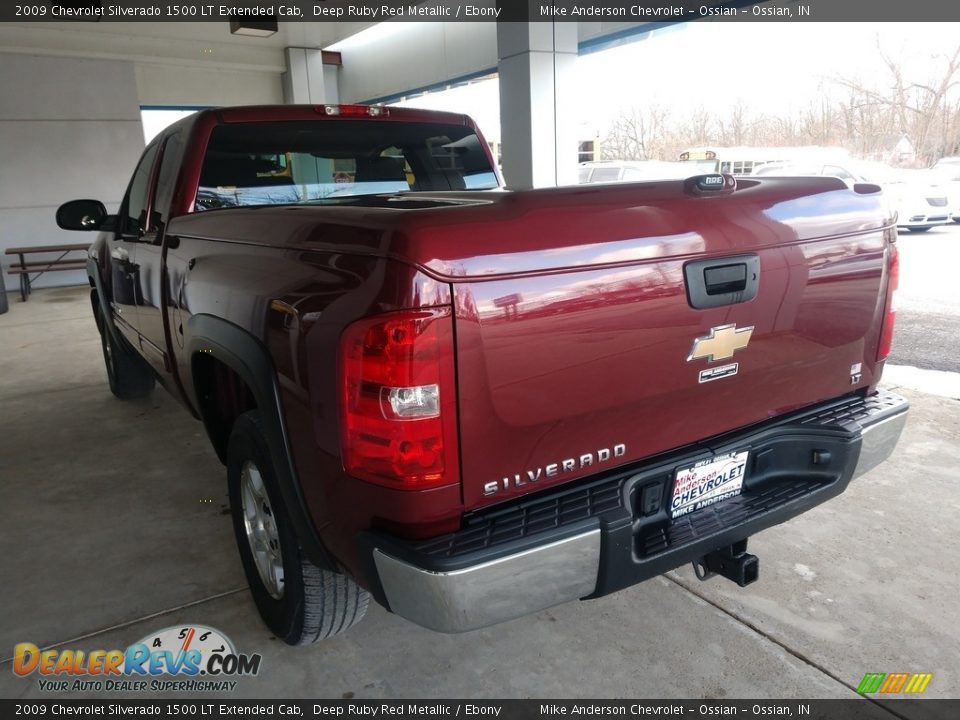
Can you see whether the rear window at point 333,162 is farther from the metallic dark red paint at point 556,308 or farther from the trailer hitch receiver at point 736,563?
the trailer hitch receiver at point 736,563

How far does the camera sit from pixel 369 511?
1608mm

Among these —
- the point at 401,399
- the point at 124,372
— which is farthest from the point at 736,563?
the point at 124,372

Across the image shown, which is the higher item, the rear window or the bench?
the rear window

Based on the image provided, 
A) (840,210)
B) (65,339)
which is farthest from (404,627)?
(65,339)

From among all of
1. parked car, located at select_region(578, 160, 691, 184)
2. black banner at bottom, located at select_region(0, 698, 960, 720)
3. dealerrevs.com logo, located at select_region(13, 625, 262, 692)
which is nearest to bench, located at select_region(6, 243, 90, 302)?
parked car, located at select_region(578, 160, 691, 184)

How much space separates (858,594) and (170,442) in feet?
12.4

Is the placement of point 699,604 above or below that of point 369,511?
below

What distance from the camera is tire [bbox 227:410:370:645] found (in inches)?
79.9

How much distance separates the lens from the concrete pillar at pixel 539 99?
8.62 metres

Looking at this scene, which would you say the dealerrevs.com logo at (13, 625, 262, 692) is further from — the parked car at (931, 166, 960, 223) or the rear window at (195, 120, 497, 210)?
the parked car at (931, 166, 960, 223)

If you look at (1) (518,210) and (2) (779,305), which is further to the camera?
(2) (779,305)

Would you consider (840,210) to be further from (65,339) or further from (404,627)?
(65,339)

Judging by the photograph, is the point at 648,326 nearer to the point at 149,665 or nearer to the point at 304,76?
the point at 149,665

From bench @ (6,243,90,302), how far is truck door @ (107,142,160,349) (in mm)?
8825
